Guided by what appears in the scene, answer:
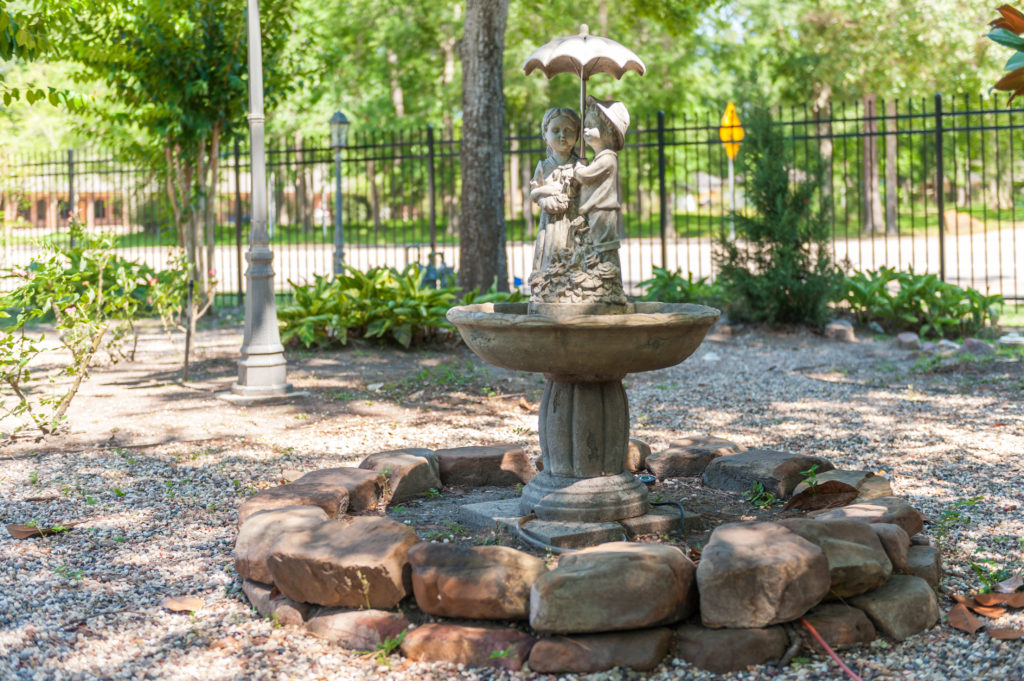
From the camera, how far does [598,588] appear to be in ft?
11.5

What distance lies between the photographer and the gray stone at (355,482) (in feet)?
16.3

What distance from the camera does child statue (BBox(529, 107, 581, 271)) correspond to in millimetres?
4629

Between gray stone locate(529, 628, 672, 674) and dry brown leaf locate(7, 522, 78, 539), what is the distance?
8.91 feet

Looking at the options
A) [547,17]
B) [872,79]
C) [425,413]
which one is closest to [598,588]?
[425,413]

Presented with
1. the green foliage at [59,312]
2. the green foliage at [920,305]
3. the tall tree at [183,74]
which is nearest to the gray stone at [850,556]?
the green foliage at [59,312]

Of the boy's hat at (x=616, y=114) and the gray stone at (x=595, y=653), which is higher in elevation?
the boy's hat at (x=616, y=114)

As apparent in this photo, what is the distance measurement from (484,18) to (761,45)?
19.5 meters

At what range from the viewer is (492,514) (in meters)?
4.82

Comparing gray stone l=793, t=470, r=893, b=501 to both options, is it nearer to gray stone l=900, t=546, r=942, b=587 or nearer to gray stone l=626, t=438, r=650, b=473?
gray stone l=900, t=546, r=942, b=587

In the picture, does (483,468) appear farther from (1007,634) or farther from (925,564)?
(1007,634)

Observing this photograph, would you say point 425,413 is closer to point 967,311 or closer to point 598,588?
point 598,588

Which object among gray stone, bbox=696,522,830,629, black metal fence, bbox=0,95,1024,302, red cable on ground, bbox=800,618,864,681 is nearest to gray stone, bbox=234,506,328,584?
gray stone, bbox=696,522,830,629

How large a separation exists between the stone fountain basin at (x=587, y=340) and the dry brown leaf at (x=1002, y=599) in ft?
4.87

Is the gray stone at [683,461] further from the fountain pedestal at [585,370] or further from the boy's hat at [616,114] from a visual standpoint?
the boy's hat at [616,114]
